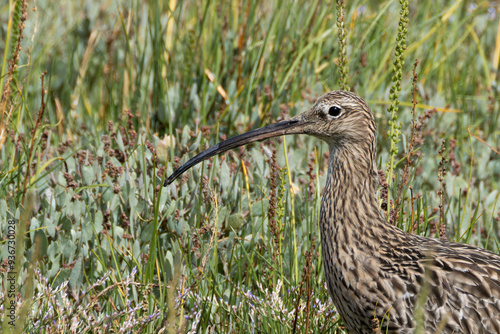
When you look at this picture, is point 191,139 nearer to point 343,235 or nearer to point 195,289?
point 195,289

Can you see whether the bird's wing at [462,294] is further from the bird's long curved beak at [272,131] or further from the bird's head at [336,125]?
the bird's long curved beak at [272,131]

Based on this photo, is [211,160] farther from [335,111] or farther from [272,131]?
[335,111]

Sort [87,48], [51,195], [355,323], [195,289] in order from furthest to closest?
[87,48], [51,195], [195,289], [355,323]

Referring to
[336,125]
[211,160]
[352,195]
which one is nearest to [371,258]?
[352,195]

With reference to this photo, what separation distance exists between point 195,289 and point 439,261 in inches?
48.6

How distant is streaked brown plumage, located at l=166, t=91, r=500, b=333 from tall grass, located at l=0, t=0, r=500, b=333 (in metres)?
0.21

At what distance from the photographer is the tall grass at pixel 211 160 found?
3451 millimetres

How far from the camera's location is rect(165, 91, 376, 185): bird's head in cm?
338

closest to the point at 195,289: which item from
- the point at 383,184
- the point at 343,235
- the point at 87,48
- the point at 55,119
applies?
the point at 343,235

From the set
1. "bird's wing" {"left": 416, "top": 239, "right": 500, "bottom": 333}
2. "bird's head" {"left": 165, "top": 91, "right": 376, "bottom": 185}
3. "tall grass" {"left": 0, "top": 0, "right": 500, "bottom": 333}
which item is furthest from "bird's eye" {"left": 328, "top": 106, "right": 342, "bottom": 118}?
A: "bird's wing" {"left": 416, "top": 239, "right": 500, "bottom": 333}

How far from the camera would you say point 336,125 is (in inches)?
133

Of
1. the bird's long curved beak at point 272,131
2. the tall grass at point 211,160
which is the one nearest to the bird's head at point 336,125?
the bird's long curved beak at point 272,131

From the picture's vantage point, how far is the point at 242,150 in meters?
4.76

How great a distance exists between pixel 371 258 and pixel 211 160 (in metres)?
1.69
